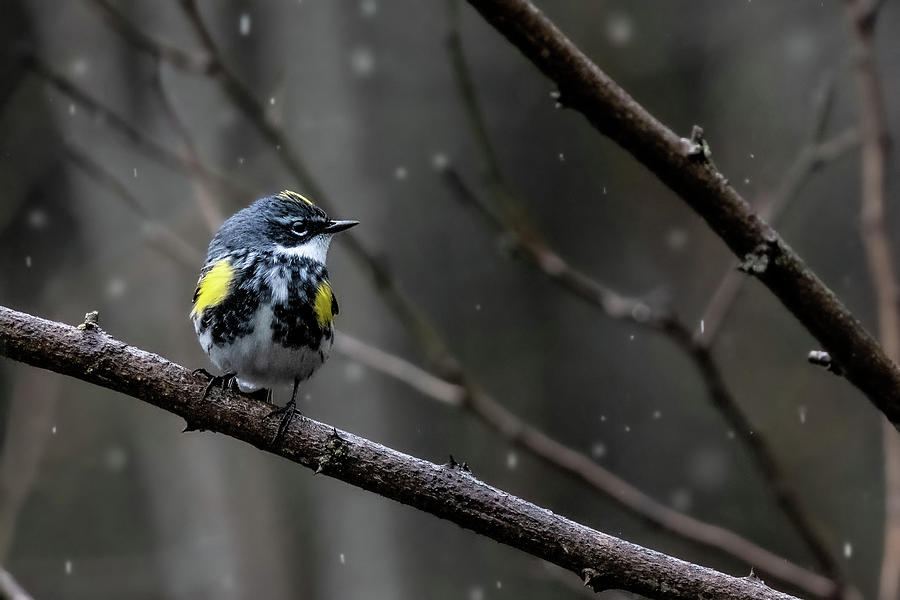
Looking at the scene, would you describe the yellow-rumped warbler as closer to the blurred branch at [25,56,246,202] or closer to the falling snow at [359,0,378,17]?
the blurred branch at [25,56,246,202]

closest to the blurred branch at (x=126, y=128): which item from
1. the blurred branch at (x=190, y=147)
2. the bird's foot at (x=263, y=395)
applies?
the blurred branch at (x=190, y=147)

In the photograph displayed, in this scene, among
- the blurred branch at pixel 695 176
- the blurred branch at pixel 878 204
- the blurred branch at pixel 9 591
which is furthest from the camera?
the blurred branch at pixel 878 204

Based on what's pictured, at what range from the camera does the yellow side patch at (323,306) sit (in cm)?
350

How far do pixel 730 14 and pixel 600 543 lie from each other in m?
7.55

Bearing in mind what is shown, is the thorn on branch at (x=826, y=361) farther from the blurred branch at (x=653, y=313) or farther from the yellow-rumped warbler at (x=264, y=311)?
the yellow-rumped warbler at (x=264, y=311)

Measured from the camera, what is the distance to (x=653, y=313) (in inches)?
141

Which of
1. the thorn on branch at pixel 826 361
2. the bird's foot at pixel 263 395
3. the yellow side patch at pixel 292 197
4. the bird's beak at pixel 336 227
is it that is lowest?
the bird's foot at pixel 263 395

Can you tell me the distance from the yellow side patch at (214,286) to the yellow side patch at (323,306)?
297 mm

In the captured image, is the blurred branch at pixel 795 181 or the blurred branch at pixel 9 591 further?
the blurred branch at pixel 795 181

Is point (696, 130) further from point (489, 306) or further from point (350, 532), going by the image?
point (489, 306)

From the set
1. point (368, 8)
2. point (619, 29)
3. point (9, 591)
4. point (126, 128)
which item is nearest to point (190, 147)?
point (126, 128)

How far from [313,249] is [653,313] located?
125 cm

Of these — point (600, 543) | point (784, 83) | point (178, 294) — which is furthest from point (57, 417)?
point (600, 543)

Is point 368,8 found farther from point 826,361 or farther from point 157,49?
point 826,361
